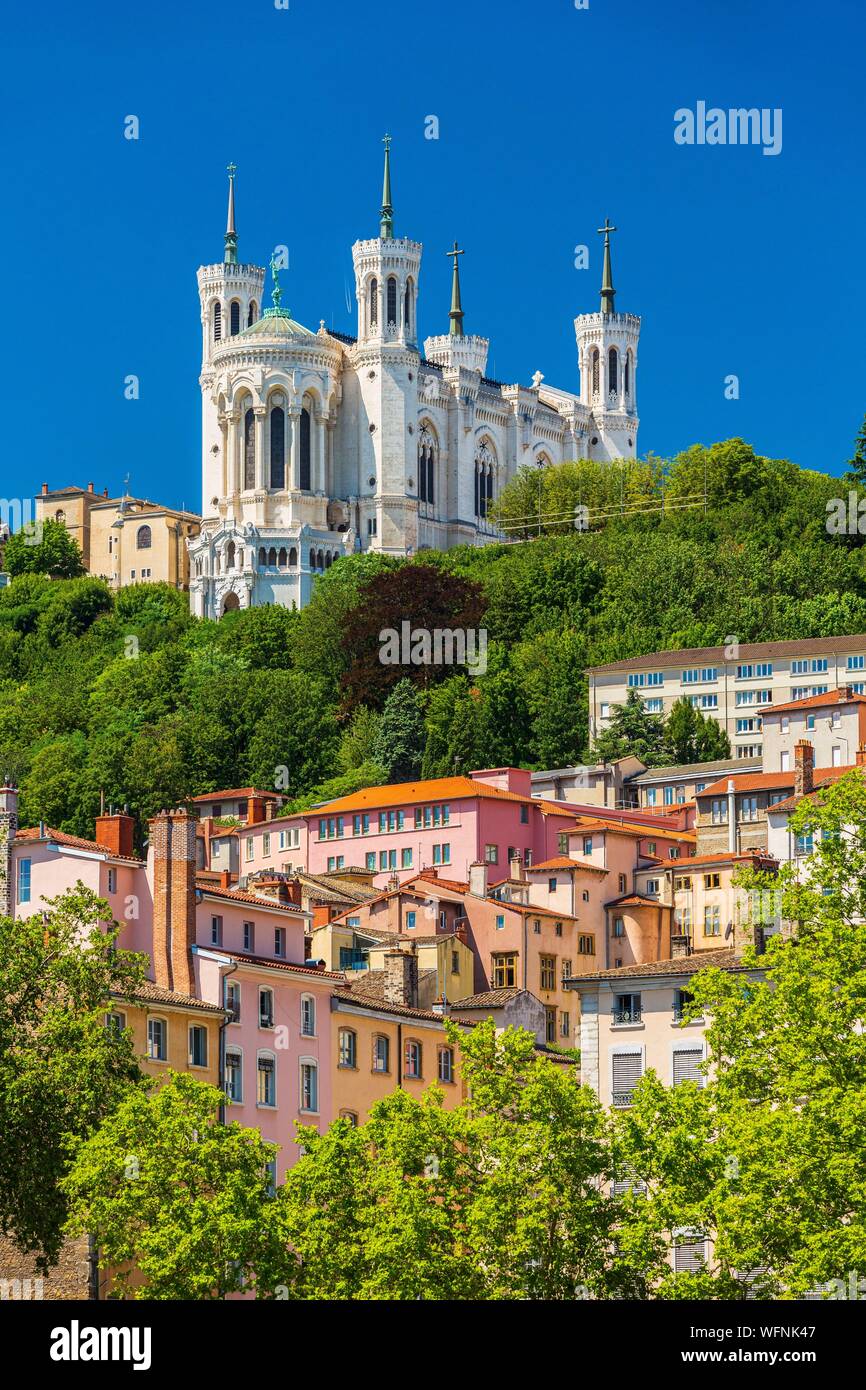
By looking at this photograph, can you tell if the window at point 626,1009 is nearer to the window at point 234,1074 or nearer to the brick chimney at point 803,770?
the window at point 234,1074

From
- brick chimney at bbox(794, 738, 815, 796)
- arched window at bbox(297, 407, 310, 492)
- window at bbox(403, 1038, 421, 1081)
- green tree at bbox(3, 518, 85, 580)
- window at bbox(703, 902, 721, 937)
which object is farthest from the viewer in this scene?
green tree at bbox(3, 518, 85, 580)

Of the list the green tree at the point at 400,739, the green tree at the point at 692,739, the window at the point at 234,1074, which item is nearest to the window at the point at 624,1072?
the window at the point at 234,1074

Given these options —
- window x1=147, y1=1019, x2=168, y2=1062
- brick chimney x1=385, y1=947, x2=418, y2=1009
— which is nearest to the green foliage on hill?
brick chimney x1=385, y1=947, x2=418, y2=1009

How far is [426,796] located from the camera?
106 m

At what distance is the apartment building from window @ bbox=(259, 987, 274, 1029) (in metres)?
59.8

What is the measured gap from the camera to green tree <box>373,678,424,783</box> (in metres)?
132

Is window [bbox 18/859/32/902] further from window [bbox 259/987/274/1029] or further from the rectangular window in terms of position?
the rectangular window

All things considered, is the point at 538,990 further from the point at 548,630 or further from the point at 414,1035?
the point at 548,630

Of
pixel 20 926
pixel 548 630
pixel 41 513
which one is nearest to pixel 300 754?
pixel 548 630

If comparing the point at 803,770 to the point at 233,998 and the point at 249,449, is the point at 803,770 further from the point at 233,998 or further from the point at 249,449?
the point at 249,449

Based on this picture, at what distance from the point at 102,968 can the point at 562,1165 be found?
10876 mm

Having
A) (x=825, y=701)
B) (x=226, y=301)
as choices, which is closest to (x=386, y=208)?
(x=226, y=301)

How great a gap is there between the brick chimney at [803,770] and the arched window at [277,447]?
265 feet

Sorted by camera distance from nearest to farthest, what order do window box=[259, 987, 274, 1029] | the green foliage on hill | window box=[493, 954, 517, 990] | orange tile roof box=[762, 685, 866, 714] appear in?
window box=[259, 987, 274, 1029], window box=[493, 954, 517, 990], orange tile roof box=[762, 685, 866, 714], the green foliage on hill
